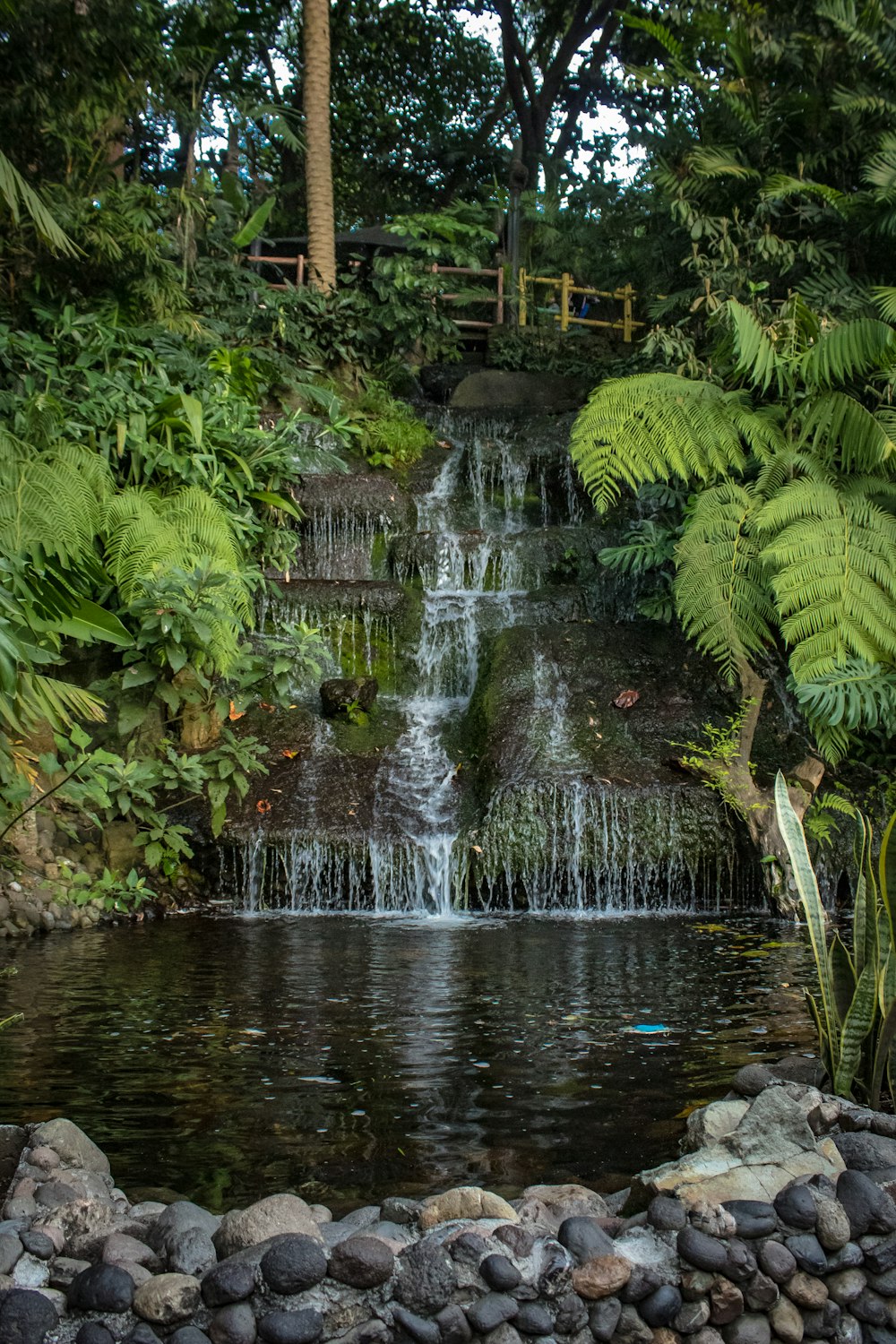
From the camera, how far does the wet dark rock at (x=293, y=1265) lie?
5.95ft

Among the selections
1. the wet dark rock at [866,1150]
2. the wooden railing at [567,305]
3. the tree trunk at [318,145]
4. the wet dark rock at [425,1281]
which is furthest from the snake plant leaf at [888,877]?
the wooden railing at [567,305]

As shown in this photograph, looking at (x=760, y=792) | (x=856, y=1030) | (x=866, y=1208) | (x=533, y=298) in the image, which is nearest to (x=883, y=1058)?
(x=856, y=1030)

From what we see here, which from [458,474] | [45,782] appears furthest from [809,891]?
[458,474]

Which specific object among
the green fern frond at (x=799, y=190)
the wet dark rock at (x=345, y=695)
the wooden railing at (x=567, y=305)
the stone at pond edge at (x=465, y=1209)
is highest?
the wooden railing at (x=567, y=305)

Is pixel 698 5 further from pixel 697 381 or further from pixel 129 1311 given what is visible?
pixel 129 1311

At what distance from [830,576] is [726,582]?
665mm

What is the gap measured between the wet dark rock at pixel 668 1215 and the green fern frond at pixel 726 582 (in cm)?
511

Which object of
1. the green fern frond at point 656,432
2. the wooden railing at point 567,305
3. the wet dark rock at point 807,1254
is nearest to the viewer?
the wet dark rock at point 807,1254

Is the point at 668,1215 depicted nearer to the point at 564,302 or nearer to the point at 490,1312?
the point at 490,1312

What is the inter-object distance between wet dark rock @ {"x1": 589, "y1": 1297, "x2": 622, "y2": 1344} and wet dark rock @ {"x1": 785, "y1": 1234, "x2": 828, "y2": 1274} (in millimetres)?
325

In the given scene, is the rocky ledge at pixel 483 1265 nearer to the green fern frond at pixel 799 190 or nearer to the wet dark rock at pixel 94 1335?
the wet dark rock at pixel 94 1335

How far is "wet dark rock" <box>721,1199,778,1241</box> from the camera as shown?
196 cm

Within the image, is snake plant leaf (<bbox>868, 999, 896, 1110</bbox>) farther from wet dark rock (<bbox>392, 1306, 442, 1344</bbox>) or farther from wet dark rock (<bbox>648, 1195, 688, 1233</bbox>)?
wet dark rock (<bbox>392, 1306, 442, 1344</bbox>)

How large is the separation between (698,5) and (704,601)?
21.1 ft
